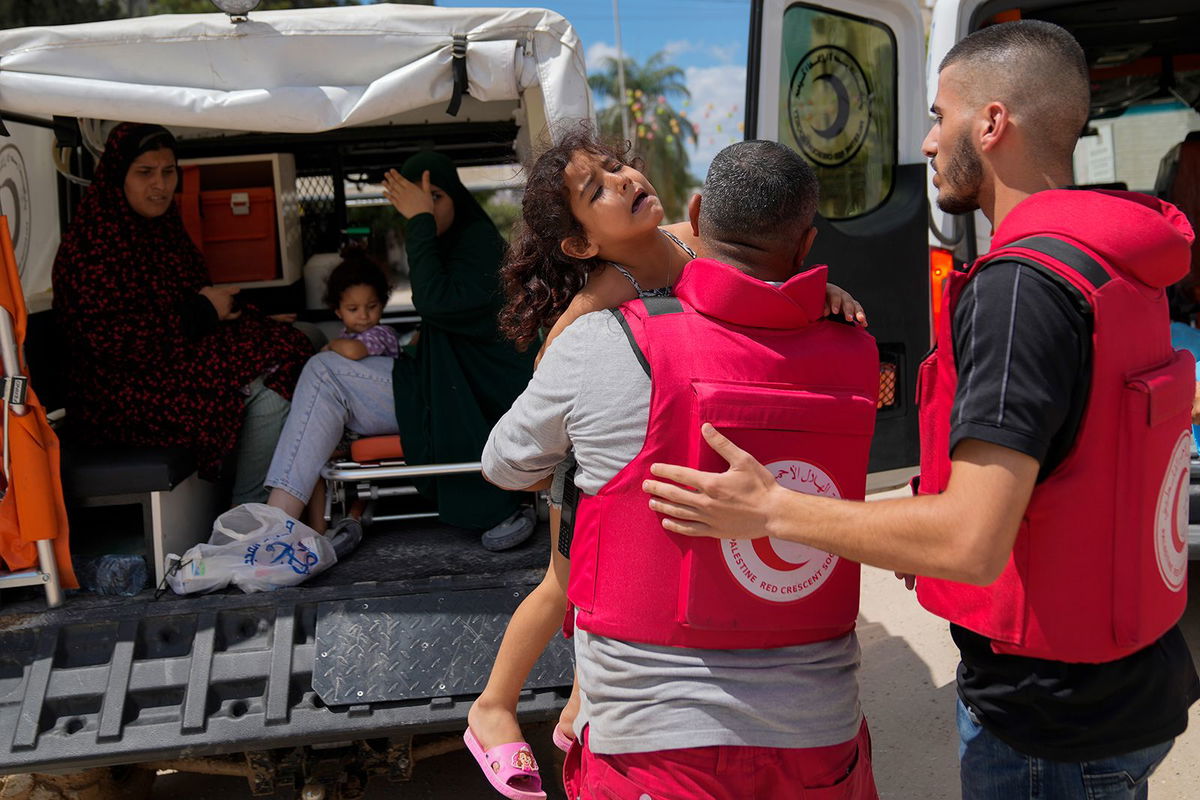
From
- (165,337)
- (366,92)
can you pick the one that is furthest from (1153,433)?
(165,337)

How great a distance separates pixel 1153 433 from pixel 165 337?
3411 millimetres

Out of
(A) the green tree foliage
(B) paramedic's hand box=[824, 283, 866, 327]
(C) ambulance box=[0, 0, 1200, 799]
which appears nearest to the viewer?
(B) paramedic's hand box=[824, 283, 866, 327]

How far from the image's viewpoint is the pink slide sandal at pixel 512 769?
7.68 ft

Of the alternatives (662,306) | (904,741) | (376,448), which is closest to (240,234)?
(376,448)

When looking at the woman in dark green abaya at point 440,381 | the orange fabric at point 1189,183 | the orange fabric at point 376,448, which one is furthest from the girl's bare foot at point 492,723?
the orange fabric at point 1189,183

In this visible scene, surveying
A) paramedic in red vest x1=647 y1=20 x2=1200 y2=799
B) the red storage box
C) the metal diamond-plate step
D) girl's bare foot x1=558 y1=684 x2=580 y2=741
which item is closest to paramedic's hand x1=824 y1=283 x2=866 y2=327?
paramedic in red vest x1=647 y1=20 x2=1200 y2=799

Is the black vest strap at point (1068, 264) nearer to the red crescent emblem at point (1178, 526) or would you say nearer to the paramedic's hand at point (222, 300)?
the red crescent emblem at point (1178, 526)

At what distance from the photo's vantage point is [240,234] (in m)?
5.12

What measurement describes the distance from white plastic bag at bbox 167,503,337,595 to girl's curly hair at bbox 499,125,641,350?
5.06 ft

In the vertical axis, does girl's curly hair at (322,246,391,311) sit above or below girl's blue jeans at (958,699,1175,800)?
above

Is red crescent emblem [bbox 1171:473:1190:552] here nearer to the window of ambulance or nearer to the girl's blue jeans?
the girl's blue jeans

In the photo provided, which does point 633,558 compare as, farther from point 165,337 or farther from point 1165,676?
point 165,337

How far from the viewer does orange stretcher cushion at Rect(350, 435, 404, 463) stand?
164 inches

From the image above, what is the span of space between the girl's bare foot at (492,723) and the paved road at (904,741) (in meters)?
1.32
